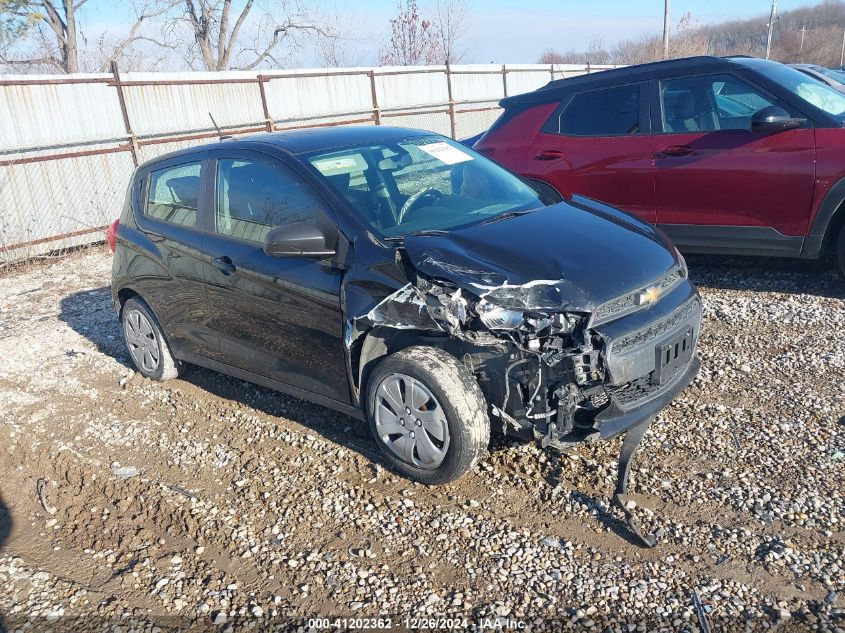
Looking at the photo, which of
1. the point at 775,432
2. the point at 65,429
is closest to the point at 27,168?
the point at 65,429

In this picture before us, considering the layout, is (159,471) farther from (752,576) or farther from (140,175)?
(752,576)

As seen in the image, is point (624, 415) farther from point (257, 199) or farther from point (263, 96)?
point (263, 96)

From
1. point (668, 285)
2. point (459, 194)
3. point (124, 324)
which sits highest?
point (459, 194)

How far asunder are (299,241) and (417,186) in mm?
889

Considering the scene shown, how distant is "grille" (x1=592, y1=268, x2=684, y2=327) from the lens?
321 cm

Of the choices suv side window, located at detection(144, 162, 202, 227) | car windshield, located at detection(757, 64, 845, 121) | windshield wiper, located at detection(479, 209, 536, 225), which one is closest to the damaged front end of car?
windshield wiper, located at detection(479, 209, 536, 225)

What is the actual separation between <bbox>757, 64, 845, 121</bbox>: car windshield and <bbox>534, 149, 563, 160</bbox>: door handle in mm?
1827

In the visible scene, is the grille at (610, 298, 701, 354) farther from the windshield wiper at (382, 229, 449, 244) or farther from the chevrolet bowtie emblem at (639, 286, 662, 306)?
the windshield wiper at (382, 229, 449, 244)

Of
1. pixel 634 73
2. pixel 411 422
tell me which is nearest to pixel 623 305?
pixel 411 422

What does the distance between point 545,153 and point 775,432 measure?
149 inches

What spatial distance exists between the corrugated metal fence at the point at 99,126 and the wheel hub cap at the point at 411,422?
824 centimetres

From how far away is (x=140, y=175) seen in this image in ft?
17.7

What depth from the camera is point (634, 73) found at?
6.41 meters

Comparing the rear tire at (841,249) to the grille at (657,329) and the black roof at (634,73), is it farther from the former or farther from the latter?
the grille at (657,329)
